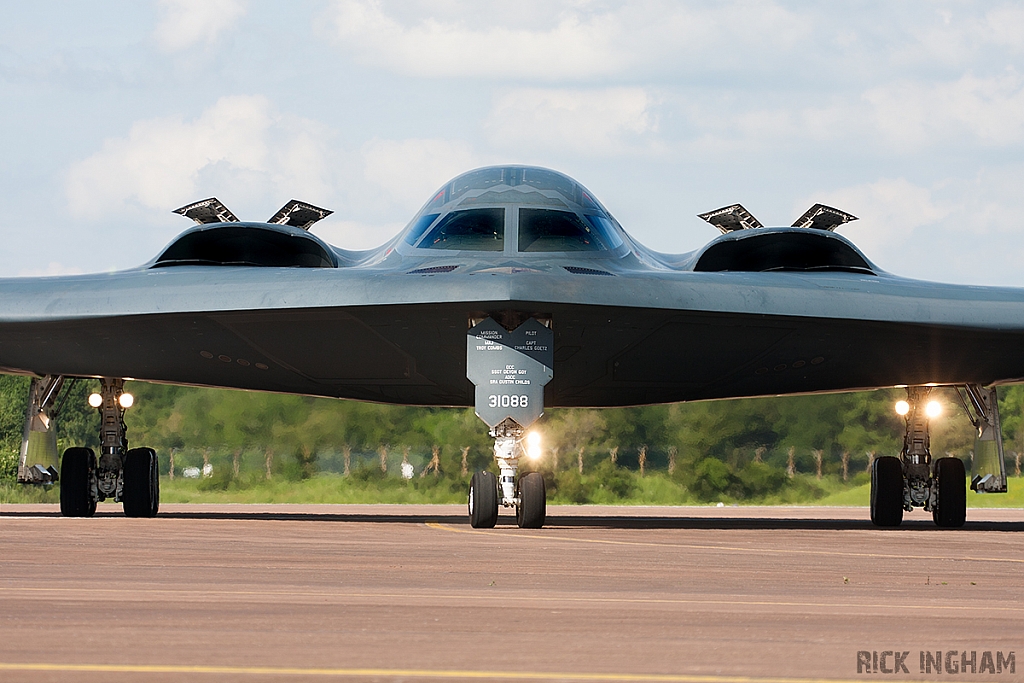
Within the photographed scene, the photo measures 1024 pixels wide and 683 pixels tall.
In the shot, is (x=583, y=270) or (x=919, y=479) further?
(x=919, y=479)

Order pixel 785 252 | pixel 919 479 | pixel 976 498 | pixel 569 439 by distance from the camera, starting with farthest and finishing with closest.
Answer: pixel 976 498 → pixel 569 439 → pixel 919 479 → pixel 785 252

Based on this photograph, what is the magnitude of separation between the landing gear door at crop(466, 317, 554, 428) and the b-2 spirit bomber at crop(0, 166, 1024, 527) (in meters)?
0.02

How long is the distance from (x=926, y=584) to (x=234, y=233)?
426 inches

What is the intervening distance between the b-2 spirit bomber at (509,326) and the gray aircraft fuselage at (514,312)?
3cm

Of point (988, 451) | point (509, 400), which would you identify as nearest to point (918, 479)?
point (988, 451)

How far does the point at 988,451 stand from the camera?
57.2 feet

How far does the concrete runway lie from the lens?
185 inches

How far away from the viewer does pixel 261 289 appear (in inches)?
579

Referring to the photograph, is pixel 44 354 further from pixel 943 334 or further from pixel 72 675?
pixel 72 675

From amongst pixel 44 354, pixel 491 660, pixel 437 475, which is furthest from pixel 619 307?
pixel 437 475

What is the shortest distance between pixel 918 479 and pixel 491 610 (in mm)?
13057

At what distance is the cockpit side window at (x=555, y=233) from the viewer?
53.3 feet

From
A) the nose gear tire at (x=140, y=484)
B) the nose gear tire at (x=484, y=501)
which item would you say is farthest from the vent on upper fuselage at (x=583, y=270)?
the nose gear tire at (x=140, y=484)

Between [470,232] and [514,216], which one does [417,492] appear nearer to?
[470,232]
